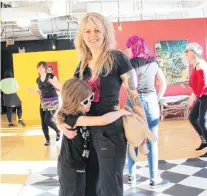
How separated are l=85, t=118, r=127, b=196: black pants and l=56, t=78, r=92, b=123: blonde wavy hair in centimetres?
16

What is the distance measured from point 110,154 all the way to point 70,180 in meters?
0.31

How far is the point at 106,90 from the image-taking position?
6.16 ft

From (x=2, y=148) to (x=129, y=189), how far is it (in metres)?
3.17

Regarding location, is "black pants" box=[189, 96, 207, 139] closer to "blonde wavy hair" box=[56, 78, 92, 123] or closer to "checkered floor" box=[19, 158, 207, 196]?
"checkered floor" box=[19, 158, 207, 196]

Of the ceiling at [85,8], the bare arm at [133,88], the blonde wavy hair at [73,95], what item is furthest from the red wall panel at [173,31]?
the blonde wavy hair at [73,95]

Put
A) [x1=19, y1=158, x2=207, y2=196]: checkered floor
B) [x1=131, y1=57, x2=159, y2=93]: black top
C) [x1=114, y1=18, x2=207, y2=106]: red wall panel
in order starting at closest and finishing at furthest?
[x1=131, y1=57, x2=159, y2=93]: black top < [x1=19, y1=158, x2=207, y2=196]: checkered floor < [x1=114, y1=18, x2=207, y2=106]: red wall panel

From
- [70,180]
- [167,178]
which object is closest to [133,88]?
[70,180]

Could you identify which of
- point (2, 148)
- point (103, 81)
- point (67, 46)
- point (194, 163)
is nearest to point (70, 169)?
point (103, 81)

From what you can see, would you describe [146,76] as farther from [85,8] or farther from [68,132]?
[85,8]

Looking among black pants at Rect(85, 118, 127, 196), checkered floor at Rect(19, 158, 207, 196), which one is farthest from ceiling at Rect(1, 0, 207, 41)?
black pants at Rect(85, 118, 127, 196)

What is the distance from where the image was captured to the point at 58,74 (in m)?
9.55

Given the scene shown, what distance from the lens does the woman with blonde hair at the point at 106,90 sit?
1858mm

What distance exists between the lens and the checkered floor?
121 inches

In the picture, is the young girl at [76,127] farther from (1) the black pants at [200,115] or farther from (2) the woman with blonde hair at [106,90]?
(1) the black pants at [200,115]
